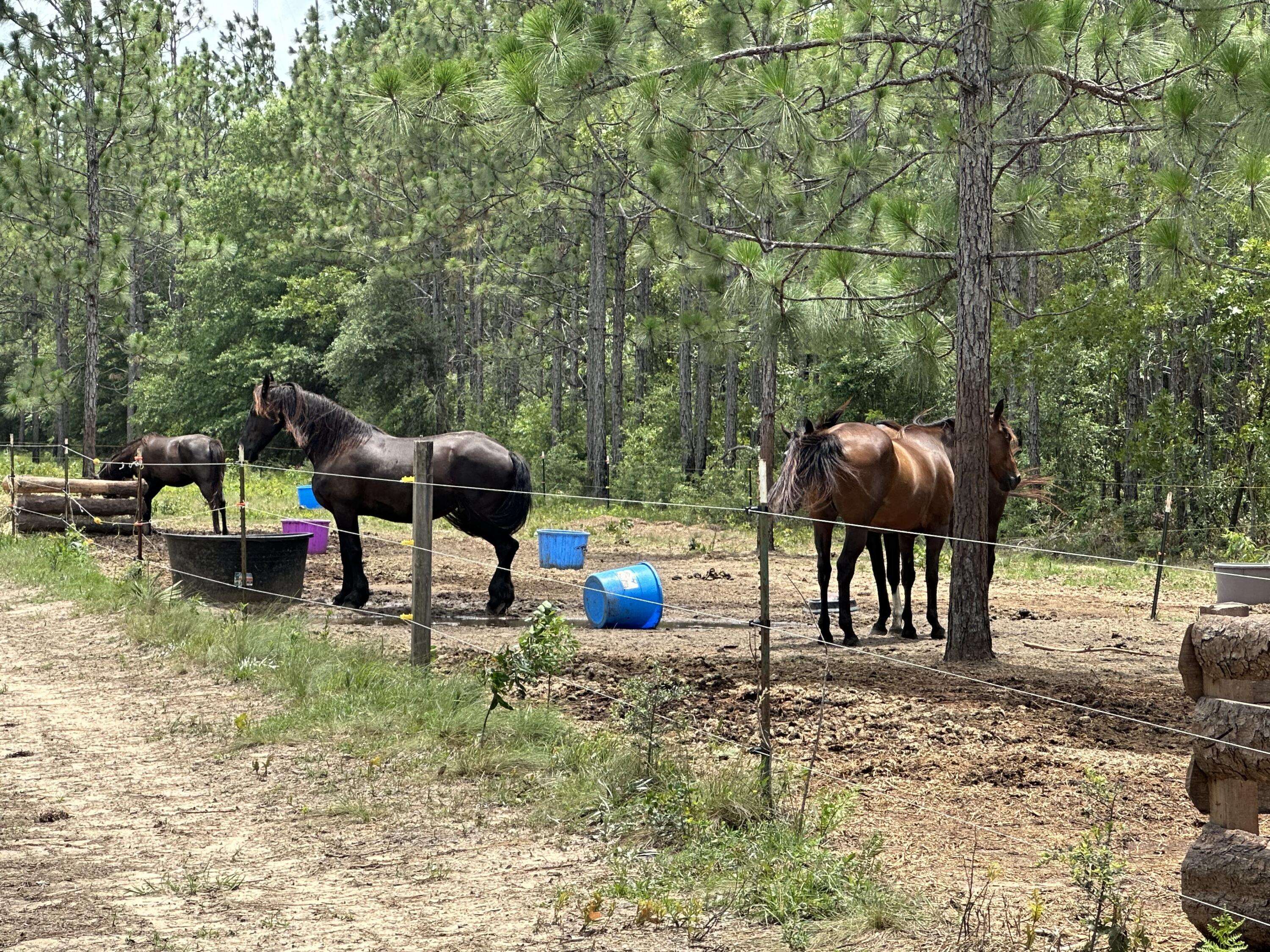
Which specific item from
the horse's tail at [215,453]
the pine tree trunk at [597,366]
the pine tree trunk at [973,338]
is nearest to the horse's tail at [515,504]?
the pine tree trunk at [973,338]

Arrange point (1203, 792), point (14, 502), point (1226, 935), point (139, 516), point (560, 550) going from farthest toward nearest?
point (14, 502) → point (560, 550) → point (139, 516) → point (1203, 792) → point (1226, 935)

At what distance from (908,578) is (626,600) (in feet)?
7.68

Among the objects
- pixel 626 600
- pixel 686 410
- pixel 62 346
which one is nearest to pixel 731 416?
pixel 686 410

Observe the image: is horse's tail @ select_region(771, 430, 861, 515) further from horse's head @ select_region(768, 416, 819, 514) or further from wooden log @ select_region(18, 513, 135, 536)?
wooden log @ select_region(18, 513, 135, 536)

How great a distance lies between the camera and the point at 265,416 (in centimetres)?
1119

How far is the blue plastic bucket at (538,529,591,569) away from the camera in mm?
13453

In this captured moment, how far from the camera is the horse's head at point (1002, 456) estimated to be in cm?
1048

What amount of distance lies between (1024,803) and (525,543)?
11.9m

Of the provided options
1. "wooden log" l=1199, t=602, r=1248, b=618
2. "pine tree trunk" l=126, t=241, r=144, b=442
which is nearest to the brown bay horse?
"wooden log" l=1199, t=602, r=1248, b=618

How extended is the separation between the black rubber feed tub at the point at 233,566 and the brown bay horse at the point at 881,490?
13.3 feet

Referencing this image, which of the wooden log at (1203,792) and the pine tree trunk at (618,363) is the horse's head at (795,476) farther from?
the pine tree trunk at (618,363)

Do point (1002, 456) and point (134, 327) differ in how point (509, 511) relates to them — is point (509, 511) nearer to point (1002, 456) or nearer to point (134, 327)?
point (1002, 456)

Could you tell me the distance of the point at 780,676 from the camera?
782cm

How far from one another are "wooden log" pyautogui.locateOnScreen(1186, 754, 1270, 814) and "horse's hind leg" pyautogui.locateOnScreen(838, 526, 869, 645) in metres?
5.59
